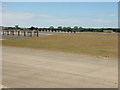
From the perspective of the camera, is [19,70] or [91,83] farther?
[19,70]

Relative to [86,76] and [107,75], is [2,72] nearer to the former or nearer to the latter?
[86,76]

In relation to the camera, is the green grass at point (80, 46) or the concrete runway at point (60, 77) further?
the green grass at point (80, 46)

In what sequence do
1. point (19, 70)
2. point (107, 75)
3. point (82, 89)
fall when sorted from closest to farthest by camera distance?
point (82, 89)
point (107, 75)
point (19, 70)

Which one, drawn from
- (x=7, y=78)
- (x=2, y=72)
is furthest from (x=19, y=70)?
(x=7, y=78)

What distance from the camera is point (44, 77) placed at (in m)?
8.35

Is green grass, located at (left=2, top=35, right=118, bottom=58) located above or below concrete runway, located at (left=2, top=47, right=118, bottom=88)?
above

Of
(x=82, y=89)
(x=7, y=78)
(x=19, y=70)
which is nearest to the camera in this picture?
(x=82, y=89)

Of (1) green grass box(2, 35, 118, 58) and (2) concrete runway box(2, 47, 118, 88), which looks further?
(1) green grass box(2, 35, 118, 58)

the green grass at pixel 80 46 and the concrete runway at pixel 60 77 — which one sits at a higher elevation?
the green grass at pixel 80 46

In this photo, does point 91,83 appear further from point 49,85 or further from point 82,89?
point 49,85

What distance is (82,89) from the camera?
6859 mm

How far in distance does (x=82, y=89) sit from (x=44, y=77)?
200 cm

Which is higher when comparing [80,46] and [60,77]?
[80,46]

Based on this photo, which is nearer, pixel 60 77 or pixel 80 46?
pixel 60 77
